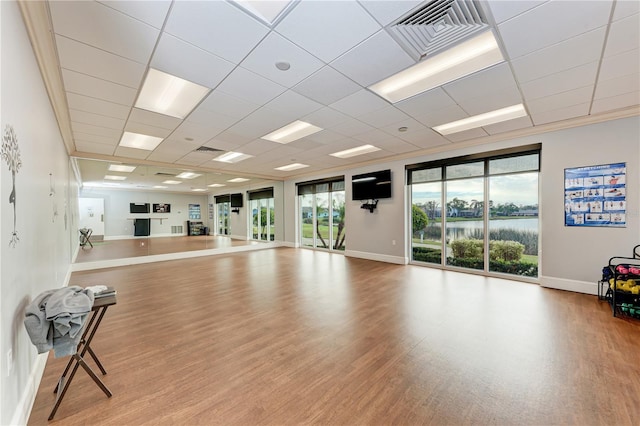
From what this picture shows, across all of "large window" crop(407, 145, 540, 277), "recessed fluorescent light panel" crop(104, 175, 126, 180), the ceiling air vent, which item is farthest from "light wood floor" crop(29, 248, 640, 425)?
"recessed fluorescent light panel" crop(104, 175, 126, 180)

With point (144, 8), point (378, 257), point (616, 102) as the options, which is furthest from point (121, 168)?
point (616, 102)

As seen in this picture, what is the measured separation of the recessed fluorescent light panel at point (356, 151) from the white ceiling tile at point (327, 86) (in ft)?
8.65

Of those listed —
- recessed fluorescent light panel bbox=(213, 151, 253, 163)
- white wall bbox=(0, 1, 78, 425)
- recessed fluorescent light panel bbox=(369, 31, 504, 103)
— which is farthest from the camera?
Result: recessed fluorescent light panel bbox=(213, 151, 253, 163)

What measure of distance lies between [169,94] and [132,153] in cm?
372

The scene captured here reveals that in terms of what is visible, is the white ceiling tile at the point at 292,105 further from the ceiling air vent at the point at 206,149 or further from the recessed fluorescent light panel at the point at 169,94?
the ceiling air vent at the point at 206,149

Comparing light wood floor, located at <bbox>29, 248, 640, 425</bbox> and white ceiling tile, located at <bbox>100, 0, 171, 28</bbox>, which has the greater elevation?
white ceiling tile, located at <bbox>100, 0, 171, 28</bbox>

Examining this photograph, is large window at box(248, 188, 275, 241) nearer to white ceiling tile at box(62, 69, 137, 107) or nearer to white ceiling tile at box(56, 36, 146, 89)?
white ceiling tile at box(62, 69, 137, 107)

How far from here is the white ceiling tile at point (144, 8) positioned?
5.96 ft

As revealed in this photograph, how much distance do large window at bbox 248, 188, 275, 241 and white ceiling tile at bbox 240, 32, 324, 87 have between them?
7.68m

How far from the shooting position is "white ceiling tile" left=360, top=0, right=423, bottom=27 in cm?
186

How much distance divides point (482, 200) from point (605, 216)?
183 centimetres

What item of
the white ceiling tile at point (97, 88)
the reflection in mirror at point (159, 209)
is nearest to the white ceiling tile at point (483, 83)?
the white ceiling tile at point (97, 88)

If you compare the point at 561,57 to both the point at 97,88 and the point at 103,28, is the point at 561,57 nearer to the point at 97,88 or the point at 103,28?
the point at 103,28

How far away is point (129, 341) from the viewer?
2.75 meters
